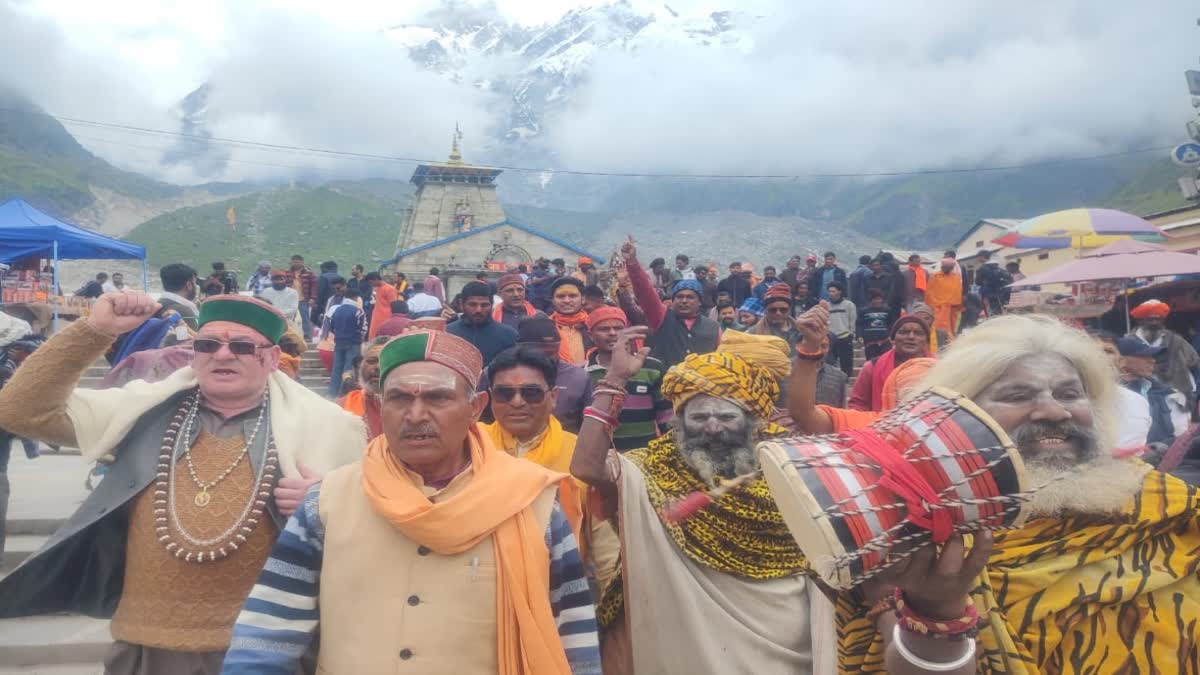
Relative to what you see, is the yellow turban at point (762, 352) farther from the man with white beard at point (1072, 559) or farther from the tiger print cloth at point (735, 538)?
the man with white beard at point (1072, 559)

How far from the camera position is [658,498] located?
333 cm

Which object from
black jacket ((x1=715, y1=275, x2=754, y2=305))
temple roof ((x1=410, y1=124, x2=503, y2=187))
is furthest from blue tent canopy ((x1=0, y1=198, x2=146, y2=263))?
temple roof ((x1=410, y1=124, x2=503, y2=187))

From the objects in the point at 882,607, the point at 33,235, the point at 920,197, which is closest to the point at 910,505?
the point at 882,607

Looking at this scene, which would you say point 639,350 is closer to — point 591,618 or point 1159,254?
point 591,618

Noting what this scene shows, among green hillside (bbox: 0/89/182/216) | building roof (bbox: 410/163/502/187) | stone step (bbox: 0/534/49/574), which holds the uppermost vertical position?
green hillside (bbox: 0/89/182/216)

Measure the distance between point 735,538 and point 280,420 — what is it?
182 cm

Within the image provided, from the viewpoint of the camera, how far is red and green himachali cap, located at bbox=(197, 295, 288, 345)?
9.89 feet

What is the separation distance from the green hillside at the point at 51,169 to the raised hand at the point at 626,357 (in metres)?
78.7

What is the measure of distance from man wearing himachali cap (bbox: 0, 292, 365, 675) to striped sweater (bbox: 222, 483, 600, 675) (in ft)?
1.65

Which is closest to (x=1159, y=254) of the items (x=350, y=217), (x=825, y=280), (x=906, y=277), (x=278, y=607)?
(x=906, y=277)

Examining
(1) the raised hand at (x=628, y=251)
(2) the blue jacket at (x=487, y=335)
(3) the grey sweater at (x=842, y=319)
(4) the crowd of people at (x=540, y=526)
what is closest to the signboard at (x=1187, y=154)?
(3) the grey sweater at (x=842, y=319)

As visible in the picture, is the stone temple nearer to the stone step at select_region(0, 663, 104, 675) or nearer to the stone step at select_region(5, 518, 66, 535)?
the stone step at select_region(5, 518, 66, 535)

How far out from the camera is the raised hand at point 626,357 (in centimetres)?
331

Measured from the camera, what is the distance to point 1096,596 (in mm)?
1978
